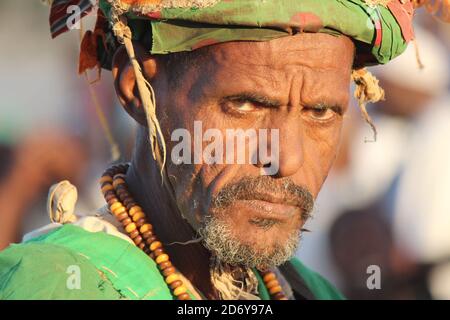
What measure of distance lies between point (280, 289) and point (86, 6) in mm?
1309

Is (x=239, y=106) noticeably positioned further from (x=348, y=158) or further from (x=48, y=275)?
(x=348, y=158)

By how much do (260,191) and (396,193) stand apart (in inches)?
157

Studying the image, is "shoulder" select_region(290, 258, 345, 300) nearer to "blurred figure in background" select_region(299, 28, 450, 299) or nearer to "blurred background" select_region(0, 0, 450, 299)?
"blurred background" select_region(0, 0, 450, 299)

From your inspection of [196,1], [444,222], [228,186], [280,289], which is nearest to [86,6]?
[196,1]

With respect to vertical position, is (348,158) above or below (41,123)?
below

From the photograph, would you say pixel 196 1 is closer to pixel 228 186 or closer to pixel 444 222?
pixel 228 186

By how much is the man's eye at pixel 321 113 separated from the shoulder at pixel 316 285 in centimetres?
93

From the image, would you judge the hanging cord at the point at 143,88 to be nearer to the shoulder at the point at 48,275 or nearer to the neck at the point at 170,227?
the neck at the point at 170,227

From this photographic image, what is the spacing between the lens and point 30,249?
11.3ft

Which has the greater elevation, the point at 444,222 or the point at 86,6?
the point at 86,6

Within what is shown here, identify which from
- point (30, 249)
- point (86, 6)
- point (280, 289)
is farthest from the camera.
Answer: point (280, 289)

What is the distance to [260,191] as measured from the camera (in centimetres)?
373

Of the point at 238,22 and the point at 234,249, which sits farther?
the point at 234,249

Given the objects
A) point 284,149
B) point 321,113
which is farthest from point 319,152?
point 284,149
